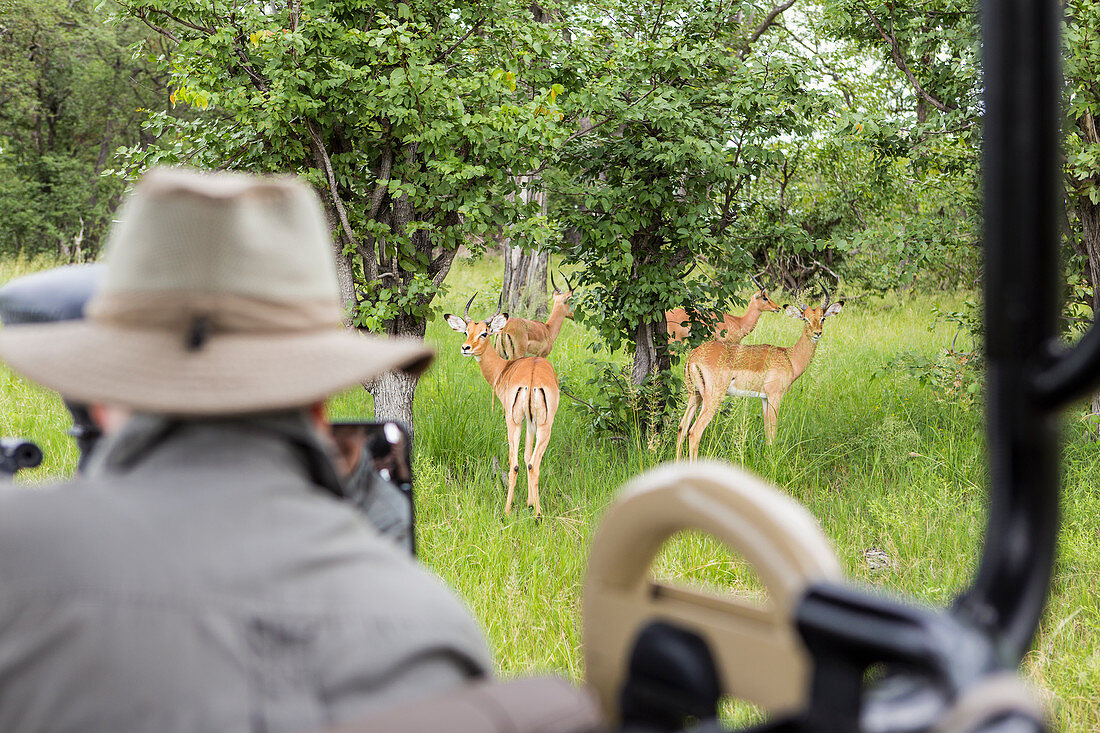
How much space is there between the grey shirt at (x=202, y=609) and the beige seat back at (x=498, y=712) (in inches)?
5.1

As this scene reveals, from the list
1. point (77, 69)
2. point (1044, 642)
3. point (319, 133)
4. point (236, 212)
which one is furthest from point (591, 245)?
point (77, 69)

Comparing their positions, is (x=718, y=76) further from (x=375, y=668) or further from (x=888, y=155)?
(x=375, y=668)

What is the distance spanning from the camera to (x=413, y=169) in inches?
204

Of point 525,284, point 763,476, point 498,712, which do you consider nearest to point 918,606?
point 498,712

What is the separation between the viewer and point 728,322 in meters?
6.34

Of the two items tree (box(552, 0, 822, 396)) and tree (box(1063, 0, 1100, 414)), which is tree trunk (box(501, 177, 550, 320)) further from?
tree (box(1063, 0, 1100, 414))

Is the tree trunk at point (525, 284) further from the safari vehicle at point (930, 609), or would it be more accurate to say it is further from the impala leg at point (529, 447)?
the safari vehicle at point (930, 609)

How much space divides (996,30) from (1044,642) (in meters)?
3.27

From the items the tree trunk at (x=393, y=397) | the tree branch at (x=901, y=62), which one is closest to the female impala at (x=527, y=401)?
the tree trunk at (x=393, y=397)

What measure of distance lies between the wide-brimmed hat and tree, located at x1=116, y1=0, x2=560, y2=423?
3770 millimetres

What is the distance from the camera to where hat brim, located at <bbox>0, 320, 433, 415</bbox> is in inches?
37.5

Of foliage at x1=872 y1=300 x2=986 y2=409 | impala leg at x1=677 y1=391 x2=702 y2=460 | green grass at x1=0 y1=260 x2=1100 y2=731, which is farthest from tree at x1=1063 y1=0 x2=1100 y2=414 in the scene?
impala leg at x1=677 y1=391 x2=702 y2=460

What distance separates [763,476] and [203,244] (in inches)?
183

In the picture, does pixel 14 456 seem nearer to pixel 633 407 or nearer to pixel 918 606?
pixel 918 606
